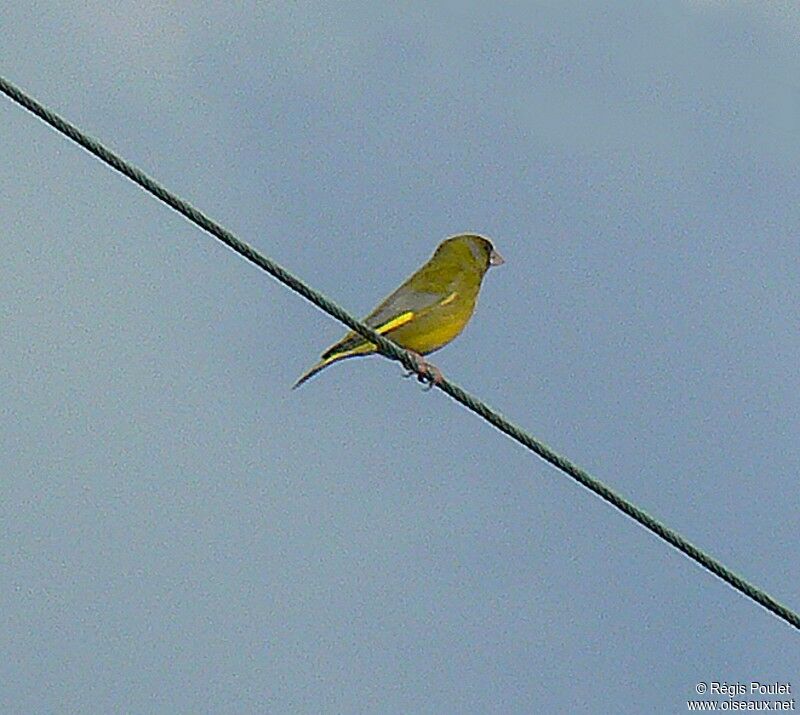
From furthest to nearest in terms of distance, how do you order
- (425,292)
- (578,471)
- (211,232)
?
1. (425,292)
2. (578,471)
3. (211,232)

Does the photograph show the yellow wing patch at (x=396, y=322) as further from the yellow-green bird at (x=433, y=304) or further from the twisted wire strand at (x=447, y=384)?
the twisted wire strand at (x=447, y=384)

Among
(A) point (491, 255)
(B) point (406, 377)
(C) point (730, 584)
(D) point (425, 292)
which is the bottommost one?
(C) point (730, 584)

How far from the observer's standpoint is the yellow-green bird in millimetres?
10536

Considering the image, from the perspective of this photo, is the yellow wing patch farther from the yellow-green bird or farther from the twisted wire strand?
the twisted wire strand

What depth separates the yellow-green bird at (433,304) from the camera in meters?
10.5

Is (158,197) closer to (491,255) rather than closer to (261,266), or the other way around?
(261,266)

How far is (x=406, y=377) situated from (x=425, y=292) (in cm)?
148

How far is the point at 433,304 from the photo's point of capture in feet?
37.6

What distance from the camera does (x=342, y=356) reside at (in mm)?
10445

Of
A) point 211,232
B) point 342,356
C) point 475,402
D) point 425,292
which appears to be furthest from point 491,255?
point 211,232

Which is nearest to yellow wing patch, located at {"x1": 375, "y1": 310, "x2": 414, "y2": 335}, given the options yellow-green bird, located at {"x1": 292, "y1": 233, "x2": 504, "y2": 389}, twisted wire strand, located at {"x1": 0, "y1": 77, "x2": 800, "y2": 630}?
yellow-green bird, located at {"x1": 292, "y1": 233, "x2": 504, "y2": 389}

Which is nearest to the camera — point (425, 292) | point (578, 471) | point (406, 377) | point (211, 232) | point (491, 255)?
point (211, 232)

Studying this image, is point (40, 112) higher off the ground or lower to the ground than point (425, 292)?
lower

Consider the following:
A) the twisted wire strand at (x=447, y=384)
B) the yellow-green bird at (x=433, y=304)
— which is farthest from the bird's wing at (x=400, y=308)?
the twisted wire strand at (x=447, y=384)
